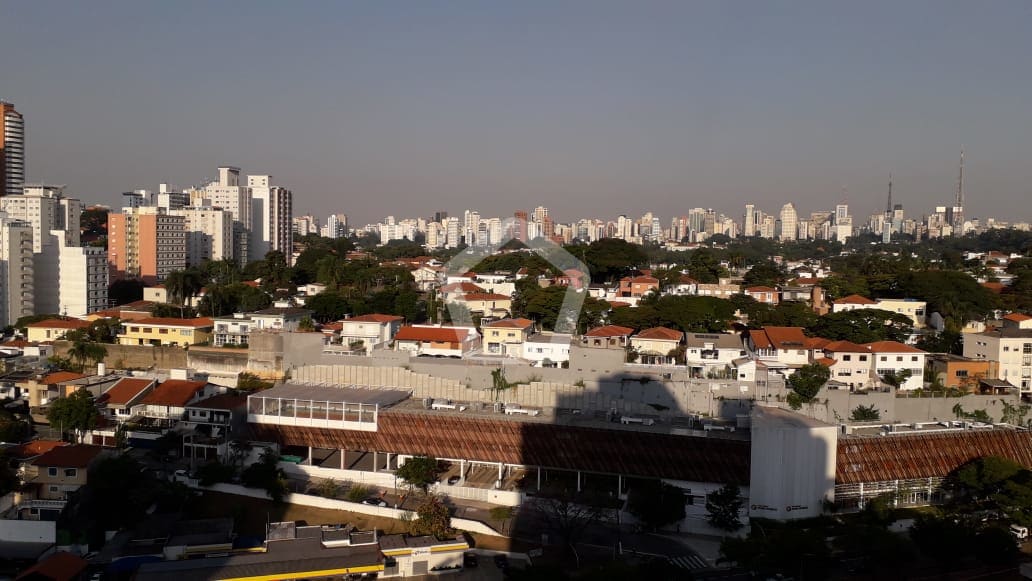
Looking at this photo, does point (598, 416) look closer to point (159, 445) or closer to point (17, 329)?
point (159, 445)

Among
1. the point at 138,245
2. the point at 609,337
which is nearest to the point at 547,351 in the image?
the point at 609,337

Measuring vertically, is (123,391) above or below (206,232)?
below

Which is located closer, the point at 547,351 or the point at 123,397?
the point at 123,397

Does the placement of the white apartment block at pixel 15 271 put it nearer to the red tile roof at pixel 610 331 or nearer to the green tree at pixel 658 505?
the red tile roof at pixel 610 331

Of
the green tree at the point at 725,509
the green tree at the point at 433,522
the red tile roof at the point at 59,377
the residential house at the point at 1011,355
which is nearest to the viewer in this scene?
the green tree at the point at 433,522

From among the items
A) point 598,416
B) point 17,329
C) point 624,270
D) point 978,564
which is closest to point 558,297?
point 598,416

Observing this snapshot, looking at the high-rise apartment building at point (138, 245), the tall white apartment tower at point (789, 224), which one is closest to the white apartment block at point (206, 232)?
the high-rise apartment building at point (138, 245)

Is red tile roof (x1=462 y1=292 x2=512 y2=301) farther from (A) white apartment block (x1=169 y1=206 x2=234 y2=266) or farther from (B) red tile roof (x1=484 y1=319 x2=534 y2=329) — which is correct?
(A) white apartment block (x1=169 y1=206 x2=234 y2=266)

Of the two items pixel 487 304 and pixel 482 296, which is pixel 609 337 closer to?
pixel 487 304
